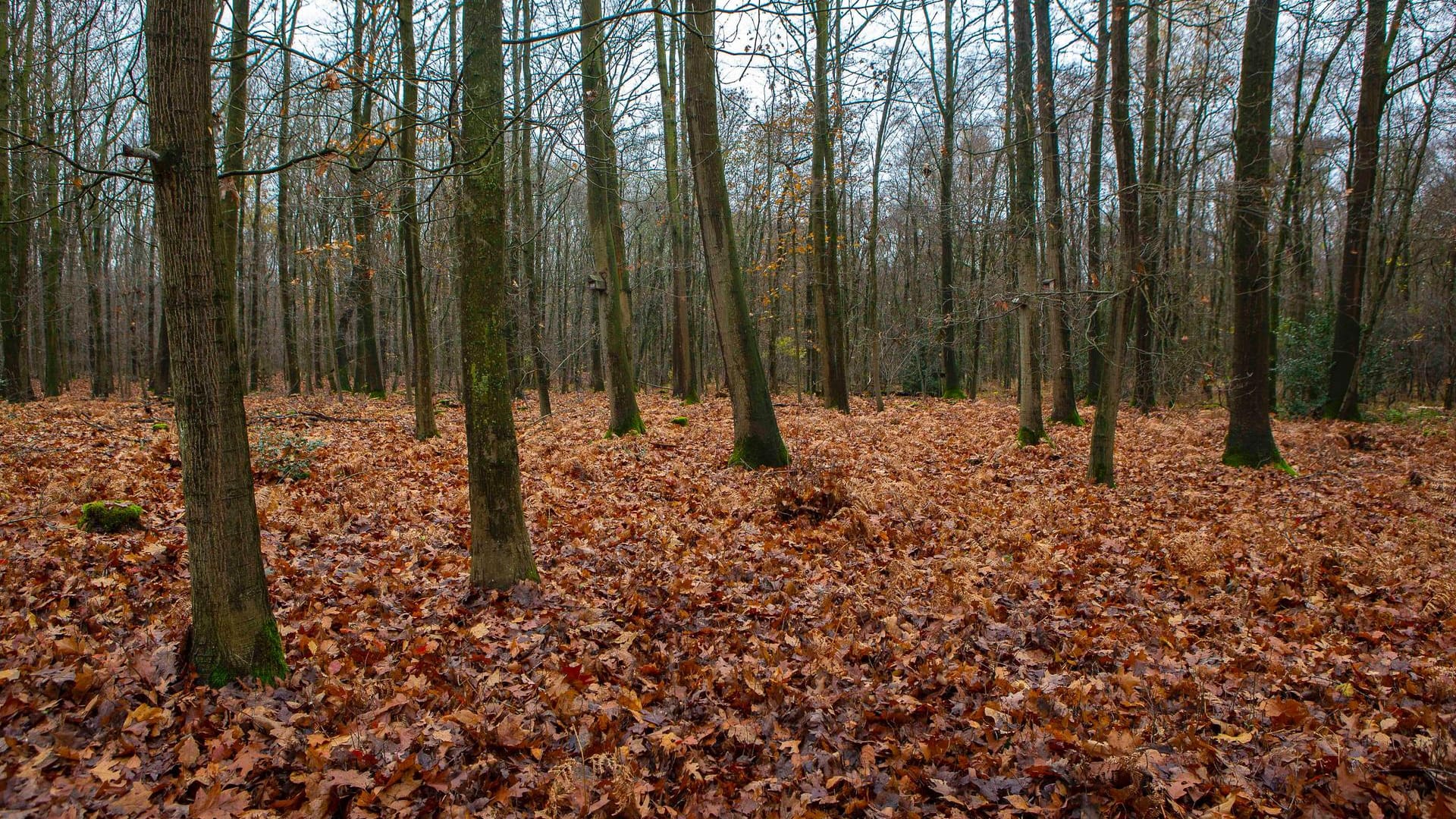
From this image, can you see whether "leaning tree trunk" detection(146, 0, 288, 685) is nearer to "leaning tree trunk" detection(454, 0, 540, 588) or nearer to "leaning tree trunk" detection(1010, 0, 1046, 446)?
"leaning tree trunk" detection(454, 0, 540, 588)

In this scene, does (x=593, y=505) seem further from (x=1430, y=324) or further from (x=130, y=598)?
(x=1430, y=324)

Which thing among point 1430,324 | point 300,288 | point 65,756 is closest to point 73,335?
point 300,288

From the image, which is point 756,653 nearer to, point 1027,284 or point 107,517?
point 107,517

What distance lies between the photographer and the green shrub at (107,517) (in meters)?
5.83

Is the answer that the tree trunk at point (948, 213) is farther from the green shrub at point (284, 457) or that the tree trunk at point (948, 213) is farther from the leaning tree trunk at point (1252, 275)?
the green shrub at point (284, 457)

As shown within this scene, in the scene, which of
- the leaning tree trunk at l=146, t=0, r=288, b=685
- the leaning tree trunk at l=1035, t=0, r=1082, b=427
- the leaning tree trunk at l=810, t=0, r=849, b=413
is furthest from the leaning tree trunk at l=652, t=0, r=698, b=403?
the leaning tree trunk at l=146, t=0, r=288, b=685

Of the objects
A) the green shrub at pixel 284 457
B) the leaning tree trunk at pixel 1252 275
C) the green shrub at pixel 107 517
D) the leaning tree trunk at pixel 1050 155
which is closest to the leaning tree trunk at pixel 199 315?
the green shrub at pixel 107 517

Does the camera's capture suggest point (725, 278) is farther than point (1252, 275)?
No

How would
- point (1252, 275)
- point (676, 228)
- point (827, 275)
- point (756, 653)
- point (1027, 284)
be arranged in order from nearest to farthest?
point (756, 653) → point (1252, 275) → point (1027, 284) → point (827, 275) → point (676, 228)

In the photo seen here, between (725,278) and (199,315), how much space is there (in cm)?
652

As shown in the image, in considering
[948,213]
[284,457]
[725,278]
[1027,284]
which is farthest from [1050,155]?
[284,457]

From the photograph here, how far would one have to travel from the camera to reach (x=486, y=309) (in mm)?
4781

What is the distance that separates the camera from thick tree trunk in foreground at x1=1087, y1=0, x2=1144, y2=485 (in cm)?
793

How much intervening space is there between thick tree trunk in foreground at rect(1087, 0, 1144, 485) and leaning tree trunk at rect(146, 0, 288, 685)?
7.99 m
